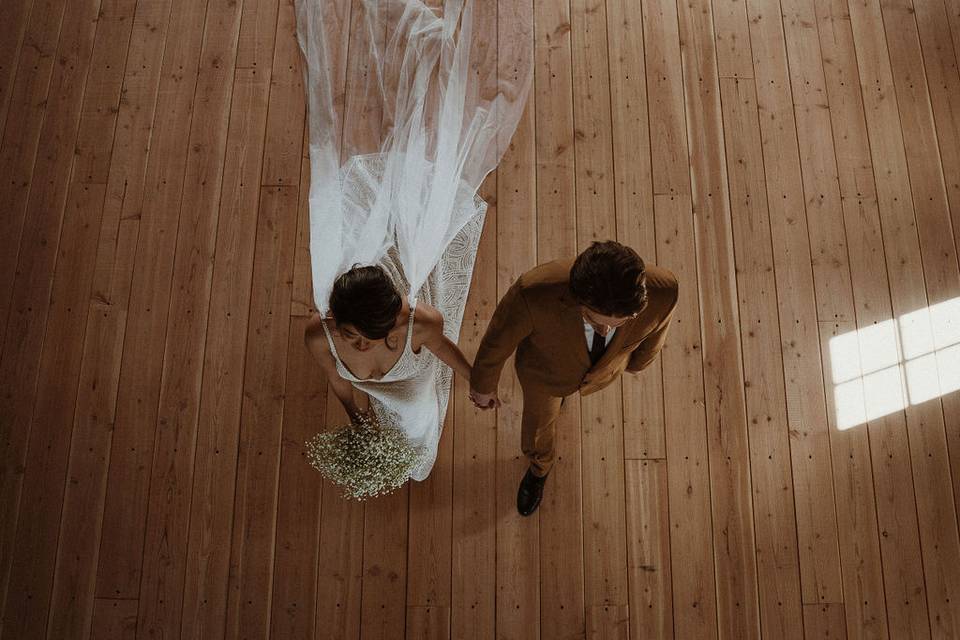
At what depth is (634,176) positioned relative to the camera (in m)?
2.86

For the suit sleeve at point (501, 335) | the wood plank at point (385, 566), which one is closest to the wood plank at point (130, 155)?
the wood plank at point (385, 566)

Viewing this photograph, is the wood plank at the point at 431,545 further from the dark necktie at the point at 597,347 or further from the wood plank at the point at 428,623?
the dark necktie at the point at 597,347

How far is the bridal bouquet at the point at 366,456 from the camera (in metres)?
2.18

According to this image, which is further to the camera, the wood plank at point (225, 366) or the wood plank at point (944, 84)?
the wood plank at point (944, 84)

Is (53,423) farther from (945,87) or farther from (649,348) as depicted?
(945,87)

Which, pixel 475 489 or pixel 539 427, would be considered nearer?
pixel 539 427

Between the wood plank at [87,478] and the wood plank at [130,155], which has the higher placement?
the wood plank at [130,155]

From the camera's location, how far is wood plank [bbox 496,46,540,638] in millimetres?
2414

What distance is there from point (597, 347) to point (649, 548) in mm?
1052

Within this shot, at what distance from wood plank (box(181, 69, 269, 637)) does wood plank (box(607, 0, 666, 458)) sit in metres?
1.45

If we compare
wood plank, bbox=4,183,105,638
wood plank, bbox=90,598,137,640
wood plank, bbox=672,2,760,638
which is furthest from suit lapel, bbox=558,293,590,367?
wood plank, bbox=4,183,105,638

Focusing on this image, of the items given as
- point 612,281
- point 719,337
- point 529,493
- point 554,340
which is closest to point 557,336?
point 554,340

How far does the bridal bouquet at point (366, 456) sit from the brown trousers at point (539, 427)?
388 millimetres

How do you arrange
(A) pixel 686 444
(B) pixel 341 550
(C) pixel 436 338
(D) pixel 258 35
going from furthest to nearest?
(D) pixel 258 35 < (A) pixel 686 444 < (B) pixel 341 550 < (C) pixel 436 338
